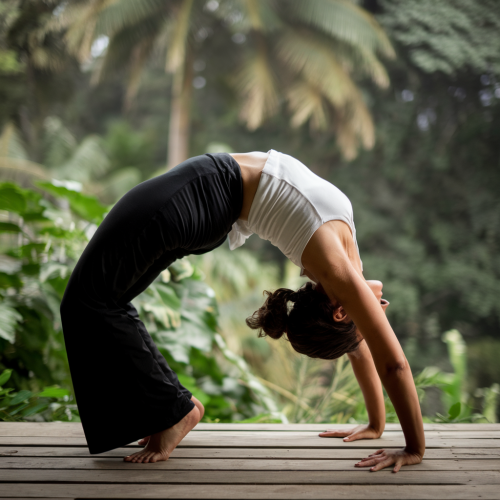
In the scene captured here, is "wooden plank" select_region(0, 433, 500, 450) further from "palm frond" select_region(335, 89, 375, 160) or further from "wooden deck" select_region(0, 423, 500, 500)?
"palm frond" select_region(335, 89, 375, 160)

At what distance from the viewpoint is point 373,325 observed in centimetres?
115

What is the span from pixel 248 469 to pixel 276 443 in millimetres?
250

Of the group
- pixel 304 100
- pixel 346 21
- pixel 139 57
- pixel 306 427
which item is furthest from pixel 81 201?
pixel 346 21

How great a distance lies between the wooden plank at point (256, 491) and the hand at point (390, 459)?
0.09m

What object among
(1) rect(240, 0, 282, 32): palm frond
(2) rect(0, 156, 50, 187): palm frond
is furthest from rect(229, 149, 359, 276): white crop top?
(1) rect(240, 0, 282, 32): palm frond

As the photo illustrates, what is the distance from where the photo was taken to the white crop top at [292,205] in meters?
1.25

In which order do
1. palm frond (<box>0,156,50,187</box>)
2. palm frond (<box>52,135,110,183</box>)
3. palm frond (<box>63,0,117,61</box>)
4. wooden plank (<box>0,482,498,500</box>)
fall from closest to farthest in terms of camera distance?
wooden plank (<box>0,482,498,500</box>) < palm frond (<box>0,156,50,187</box>) < palm frond (<box>63,0,117,61</box>) < palm frond (<box>52,135,110,183</box>)

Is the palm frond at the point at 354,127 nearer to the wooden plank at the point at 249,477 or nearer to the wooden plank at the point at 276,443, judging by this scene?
the wooden plank at the point at 276,443

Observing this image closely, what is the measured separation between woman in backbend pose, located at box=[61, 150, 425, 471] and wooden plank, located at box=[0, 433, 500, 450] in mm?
168

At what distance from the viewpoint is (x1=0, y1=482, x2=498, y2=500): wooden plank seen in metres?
1.03

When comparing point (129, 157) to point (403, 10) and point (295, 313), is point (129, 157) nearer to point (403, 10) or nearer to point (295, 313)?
point (403, 10)

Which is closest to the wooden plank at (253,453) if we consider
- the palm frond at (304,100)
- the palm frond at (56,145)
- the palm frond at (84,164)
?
the palm frond at (304,100)

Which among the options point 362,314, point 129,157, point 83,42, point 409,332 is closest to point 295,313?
point 362,314

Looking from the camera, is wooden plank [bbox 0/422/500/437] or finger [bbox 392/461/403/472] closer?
finger [bbox 392/461/403/472]
